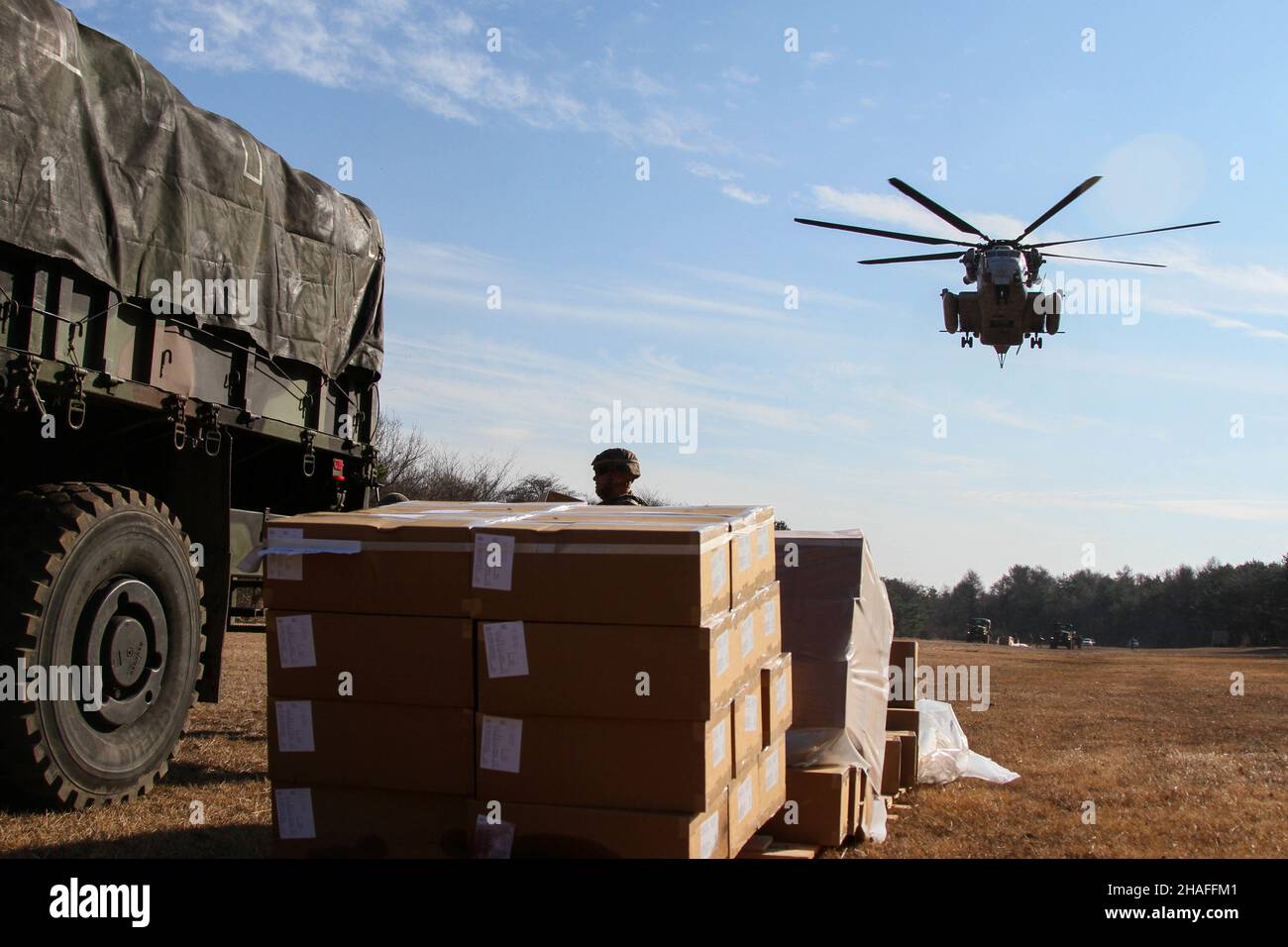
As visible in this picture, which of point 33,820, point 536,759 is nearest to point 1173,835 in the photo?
point 536,759

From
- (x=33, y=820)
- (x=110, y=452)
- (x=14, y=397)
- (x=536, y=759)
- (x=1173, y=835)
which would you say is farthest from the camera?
(x=1173, y=835)

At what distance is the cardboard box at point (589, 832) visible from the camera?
3959 millimetres

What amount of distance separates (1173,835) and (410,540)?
4.92 meters

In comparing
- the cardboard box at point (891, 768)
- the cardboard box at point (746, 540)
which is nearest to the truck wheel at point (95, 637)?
the cardboard box at point (746, 540)

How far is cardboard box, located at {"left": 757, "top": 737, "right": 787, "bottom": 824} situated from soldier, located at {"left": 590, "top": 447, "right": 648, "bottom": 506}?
2042 mm

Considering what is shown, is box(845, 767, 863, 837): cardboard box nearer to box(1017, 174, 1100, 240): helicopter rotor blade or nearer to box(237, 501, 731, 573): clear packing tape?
box(237, 501, 731, 573): clear packing tape

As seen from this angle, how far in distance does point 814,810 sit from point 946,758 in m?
3.49

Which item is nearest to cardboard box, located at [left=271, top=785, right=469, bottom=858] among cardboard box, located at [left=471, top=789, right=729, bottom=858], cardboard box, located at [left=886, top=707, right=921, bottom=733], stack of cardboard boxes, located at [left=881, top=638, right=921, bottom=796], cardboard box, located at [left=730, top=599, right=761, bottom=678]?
cardboard box, located at [left=471, top=789, right=729, bottom=858]

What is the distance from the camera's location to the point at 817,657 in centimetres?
647

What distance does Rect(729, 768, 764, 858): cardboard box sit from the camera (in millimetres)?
4398

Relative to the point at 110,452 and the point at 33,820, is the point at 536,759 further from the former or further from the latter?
the point at 110,452

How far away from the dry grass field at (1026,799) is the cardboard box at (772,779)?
94cm

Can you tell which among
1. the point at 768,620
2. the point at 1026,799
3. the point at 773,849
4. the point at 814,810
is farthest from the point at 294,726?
the point at 1026,799
